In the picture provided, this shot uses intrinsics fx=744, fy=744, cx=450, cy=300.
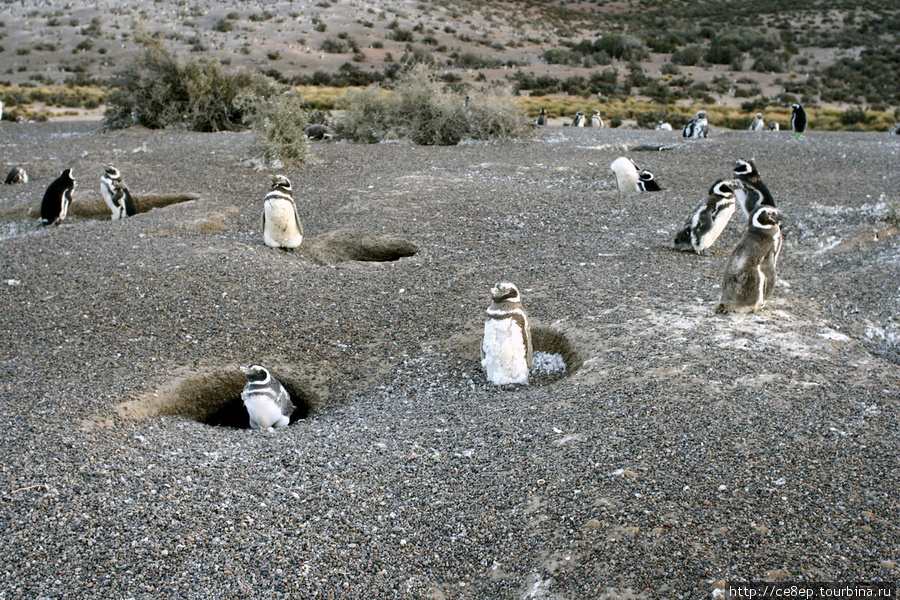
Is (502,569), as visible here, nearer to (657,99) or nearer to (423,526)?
(423,526)

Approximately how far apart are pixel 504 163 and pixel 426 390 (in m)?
7.51

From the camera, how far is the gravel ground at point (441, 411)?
9.80 feet

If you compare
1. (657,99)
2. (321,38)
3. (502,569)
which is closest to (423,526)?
(502,569)

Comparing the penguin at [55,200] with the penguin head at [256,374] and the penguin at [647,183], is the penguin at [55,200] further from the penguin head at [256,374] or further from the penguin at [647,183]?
the penguin at [647,183]

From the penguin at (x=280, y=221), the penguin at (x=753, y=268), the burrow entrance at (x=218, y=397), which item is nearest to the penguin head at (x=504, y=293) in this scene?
the burrow entrance at (x=218, y=397)

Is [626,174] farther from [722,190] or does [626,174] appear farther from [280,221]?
[280,221]

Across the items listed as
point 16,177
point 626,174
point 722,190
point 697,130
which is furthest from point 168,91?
point 722,190

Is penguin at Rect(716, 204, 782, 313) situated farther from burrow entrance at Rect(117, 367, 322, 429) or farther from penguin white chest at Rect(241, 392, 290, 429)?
penguin white chest at Rect(241, 392, 290, 429)

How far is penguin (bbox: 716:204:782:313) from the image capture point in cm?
532

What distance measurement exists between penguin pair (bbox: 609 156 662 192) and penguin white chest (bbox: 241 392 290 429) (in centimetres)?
669

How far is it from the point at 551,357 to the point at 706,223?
2.75m

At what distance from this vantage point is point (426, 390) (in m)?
4.84

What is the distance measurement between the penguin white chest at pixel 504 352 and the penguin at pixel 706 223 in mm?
3113

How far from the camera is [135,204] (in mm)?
9836
